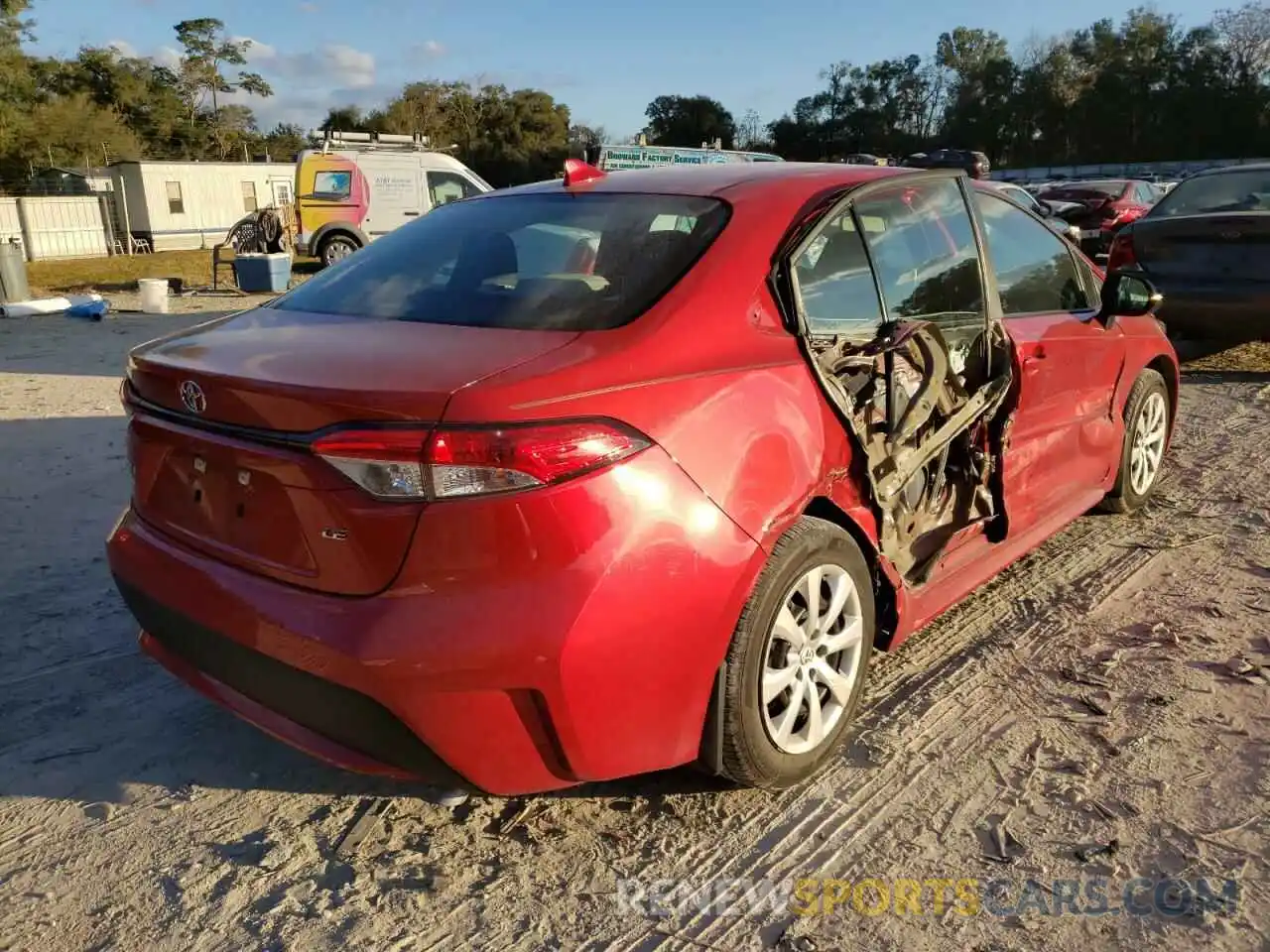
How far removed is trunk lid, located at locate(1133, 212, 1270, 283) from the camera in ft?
23.6

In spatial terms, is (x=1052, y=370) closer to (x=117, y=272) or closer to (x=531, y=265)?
(x=531, y=265)

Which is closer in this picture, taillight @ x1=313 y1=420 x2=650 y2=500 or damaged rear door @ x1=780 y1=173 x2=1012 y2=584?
taillight @ x1=313 y1=420 x2=650 y2=500

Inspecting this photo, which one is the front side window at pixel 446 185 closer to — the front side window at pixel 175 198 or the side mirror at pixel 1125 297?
the side mirror at pixel 1125 297

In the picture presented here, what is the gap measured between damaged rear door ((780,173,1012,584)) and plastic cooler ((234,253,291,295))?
1432cm

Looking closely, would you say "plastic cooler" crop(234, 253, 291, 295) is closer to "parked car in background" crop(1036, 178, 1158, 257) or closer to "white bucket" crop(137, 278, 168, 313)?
"white bucket" crop(137, 278, 168, 313)

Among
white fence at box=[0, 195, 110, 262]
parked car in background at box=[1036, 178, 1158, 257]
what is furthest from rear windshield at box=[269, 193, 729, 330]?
white fence at box=[0, 195, 110, 262]

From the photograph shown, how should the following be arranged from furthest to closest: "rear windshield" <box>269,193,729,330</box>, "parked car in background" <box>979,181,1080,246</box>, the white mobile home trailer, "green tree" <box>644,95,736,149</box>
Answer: "green tree" <box>644,95,736,149</box> → the white mobile home trailer → "parked car in background" <box>979,181,1080,246</box> → "rear windshield" <box>269,193,729,330</box>

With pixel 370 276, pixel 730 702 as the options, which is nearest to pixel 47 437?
pixel 370 276

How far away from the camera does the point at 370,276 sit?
3064 millimetres

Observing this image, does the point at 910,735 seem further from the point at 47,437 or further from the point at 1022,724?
the point at 47,437

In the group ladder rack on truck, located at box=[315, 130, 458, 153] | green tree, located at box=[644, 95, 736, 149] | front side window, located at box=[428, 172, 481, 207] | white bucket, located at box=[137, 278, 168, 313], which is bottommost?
white bucket, located at box=[137, 278, 168, 313]

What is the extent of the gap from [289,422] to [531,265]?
980 mm

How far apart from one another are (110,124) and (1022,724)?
58.1 m

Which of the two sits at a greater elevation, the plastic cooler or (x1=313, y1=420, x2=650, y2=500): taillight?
(x1=313, y1=420, x2=650, y2=500): taillight
